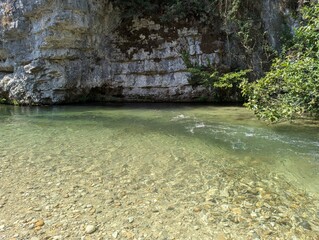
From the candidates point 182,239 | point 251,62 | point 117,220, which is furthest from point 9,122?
point 251,62

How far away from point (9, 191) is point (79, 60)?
11149 millimetres

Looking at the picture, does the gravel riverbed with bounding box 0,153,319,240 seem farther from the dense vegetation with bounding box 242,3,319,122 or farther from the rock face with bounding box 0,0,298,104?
the rock face with bounding box 0,0,298,104

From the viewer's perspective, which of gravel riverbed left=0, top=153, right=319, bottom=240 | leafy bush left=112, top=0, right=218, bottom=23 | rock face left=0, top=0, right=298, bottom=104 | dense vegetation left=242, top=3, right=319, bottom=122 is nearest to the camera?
gravel riverbed left=0, top=153, right=319, bottom=240

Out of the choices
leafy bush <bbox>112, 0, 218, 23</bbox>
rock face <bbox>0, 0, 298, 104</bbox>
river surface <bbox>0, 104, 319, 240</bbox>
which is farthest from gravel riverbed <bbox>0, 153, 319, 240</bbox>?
leafy bush <bbox>112, 0, 218, 23</bbox>

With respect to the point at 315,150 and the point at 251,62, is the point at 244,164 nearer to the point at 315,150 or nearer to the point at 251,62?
the point at 315,150

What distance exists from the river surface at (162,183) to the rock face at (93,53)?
6.88 m

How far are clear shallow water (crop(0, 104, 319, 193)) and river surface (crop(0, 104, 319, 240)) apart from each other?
0.8 inches

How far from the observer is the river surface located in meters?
2.96

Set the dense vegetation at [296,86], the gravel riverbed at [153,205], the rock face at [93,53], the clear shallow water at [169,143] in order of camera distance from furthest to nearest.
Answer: the rock face at [93,53], the dense vegetation at [296,86], the clear shallow water at [169,143], the gravel riverbed at [153,205]

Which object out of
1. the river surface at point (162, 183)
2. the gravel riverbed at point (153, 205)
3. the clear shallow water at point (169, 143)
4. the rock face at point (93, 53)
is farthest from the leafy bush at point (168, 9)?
the gravel riverbed at point (153, 205)

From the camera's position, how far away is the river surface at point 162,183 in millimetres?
2959

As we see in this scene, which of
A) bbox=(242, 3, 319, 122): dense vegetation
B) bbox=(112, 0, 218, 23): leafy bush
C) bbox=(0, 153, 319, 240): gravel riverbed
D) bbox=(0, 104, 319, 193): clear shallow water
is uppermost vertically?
bbox=(112, 0, 218, 23): leafy bush

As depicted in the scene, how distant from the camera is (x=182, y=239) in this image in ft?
9.13

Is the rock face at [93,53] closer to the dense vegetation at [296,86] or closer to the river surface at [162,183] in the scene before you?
the dense vegetation at [296,86]
